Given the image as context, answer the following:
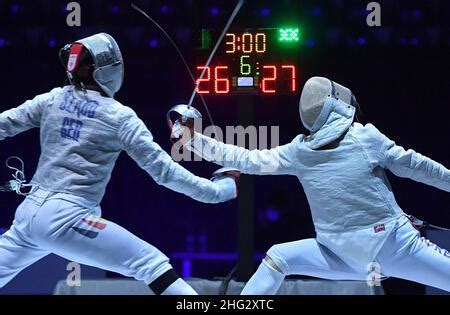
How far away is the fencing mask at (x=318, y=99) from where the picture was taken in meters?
3.51

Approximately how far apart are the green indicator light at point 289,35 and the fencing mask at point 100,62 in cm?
175

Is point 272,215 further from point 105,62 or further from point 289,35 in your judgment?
point 105,62

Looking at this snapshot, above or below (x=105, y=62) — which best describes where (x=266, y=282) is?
below

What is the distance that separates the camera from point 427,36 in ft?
18.2

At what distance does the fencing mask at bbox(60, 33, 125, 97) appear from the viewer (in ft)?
10.3

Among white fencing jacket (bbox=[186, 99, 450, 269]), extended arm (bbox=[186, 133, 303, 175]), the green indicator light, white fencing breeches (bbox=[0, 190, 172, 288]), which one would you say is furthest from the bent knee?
the green indicator light

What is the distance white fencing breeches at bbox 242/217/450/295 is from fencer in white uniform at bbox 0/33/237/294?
511mm

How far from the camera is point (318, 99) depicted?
11.6 ft

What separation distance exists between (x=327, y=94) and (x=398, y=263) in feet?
2.68

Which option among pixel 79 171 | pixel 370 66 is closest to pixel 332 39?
pixel 370 66

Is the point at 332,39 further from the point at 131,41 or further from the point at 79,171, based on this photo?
the point at 79,171

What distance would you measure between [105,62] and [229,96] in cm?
287

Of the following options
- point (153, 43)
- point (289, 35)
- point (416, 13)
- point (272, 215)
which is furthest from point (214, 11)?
point (272, 215)

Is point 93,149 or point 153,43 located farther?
point 153,43
